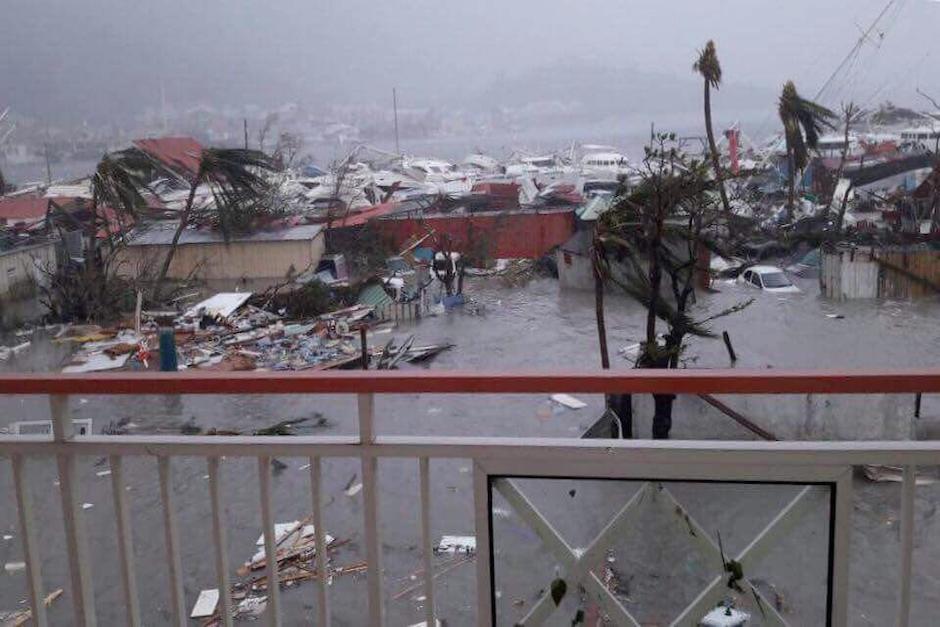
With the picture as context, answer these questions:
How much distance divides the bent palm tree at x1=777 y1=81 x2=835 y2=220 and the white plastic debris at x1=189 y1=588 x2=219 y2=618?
10992 millimetres

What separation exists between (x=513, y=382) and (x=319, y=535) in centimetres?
30

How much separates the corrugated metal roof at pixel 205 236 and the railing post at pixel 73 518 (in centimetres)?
933

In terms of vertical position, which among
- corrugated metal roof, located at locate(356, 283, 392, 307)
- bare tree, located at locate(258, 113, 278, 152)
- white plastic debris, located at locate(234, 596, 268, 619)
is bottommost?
corrugated metal roof, located at locate(356, 283, 392, 307)

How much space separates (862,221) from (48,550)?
1105cm

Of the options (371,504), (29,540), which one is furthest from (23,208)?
(371,504)

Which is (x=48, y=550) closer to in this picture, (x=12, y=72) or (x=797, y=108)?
(x=797, y=108)

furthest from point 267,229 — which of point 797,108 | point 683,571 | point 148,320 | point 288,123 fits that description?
point 288,123

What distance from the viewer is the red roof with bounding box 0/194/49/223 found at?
35.6ft

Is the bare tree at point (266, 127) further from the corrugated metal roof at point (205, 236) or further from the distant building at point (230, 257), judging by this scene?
the distant building at point (230, 257)

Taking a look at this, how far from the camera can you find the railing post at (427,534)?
90 cm

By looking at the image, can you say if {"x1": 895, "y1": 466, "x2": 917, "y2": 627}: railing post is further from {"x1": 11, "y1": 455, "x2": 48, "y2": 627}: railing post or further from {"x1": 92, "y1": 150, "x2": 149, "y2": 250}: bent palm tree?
{"x1": 92, "y1": 150, "x2": 149, "y2": 250}: bent palm tree

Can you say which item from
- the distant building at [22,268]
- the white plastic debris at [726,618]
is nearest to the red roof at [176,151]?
the distant building at [22,268]

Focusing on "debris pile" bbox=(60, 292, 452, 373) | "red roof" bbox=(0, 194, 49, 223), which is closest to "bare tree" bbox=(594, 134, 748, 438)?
"debris pile" bbox=(60, 292, 452, 373)

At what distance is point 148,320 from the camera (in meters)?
8.85
